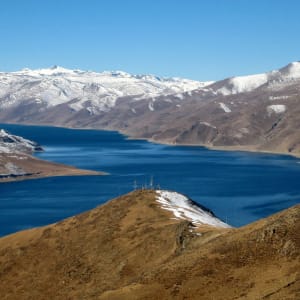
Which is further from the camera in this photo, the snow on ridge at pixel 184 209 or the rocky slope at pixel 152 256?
the snow on ridge at pixel 184 209

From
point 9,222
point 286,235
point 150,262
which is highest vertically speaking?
point 286,235

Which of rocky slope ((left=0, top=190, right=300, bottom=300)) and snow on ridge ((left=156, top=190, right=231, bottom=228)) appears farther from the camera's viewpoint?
snow on ridge ((left=156, top=190, right=231, bottom=228))

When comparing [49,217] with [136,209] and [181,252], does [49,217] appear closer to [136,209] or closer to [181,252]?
[136,209]

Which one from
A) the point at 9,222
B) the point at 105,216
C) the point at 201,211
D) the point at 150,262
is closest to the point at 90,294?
the point at 150,262
